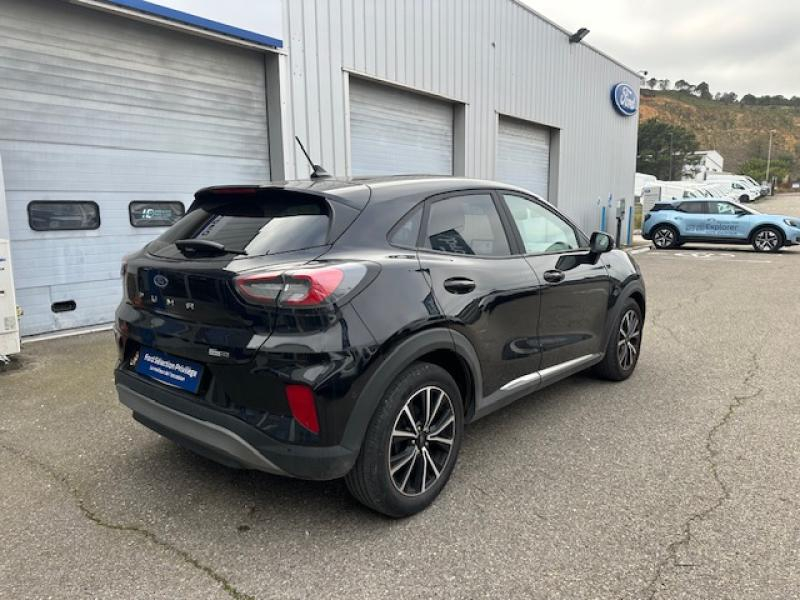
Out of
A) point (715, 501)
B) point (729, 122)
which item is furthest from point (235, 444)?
point (729, 122)

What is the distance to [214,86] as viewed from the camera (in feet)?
24.4

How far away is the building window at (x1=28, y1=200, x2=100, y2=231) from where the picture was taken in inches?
240

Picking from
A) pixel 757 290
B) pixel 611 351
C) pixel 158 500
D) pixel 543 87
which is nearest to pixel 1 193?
pixel 158 500

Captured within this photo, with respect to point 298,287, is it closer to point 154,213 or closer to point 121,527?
point 121,527

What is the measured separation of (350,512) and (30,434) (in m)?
2.37

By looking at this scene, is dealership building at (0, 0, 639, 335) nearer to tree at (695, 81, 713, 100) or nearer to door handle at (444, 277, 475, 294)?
door handle at (444, 277, 475, 294)

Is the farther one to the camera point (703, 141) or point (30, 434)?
point (703, 141)

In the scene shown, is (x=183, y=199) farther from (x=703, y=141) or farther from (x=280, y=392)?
(x=703, y=141)

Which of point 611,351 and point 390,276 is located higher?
point 390,276

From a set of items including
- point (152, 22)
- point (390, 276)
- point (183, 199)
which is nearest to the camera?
point (390, 276)

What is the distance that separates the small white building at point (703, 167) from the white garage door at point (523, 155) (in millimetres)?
65687

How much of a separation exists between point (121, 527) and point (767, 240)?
18256mm

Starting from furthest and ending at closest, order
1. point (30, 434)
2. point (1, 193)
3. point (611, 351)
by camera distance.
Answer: point (1, 193)
point (611, 351)
point (30, 434)

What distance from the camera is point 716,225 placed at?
56.2 ft
